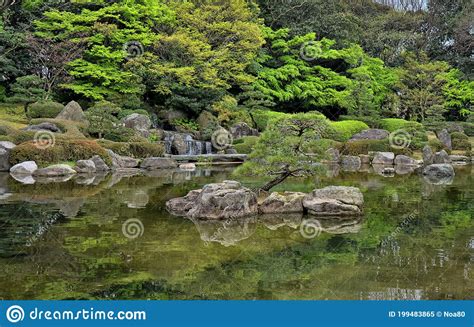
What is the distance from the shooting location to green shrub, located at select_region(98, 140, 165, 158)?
2003 cm

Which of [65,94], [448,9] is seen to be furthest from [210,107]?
[448,9]

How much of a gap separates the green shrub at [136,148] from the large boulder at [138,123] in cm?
144

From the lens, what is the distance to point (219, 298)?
4.32 meters

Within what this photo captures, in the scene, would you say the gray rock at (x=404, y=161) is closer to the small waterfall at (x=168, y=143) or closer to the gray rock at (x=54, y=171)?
the small waterfall at (x=168, y=143)

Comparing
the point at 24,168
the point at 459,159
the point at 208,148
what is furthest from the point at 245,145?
the point at 459,159

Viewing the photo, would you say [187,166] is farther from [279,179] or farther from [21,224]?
[21,224]

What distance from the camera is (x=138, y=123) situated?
2289 centimetres

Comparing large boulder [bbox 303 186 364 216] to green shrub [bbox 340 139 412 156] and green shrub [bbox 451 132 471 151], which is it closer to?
green shrub [bbox 340 139 412 156]

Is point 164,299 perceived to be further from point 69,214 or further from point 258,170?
point 258,170

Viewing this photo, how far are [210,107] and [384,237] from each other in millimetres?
21764

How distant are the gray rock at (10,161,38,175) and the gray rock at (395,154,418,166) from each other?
17606 millimetres

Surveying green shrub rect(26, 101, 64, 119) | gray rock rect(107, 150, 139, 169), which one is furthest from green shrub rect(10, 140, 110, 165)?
green shrub rect(26, 101, 64, 119)

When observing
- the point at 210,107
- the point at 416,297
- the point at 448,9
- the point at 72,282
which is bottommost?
the point at 416,297

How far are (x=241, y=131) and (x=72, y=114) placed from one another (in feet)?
31.8
